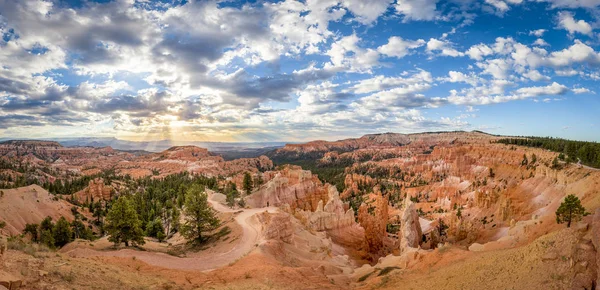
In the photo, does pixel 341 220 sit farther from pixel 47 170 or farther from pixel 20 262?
pixel 47 170

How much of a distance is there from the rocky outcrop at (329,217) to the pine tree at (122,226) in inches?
971

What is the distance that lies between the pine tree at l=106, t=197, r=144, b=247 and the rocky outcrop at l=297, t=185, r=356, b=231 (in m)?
24.7

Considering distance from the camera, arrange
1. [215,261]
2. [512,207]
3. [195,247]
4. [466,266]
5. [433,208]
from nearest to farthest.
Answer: [466,266] < [215,261] < [195,247] < [512,207] < [433,208]

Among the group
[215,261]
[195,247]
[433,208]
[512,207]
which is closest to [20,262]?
[215,261]

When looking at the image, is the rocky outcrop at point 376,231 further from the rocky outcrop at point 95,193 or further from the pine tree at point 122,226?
the rocky outcrop at point 95,193

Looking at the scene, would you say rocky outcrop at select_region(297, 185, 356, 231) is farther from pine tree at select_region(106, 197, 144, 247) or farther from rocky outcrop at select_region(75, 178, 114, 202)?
rocky outcrop at select_region(75, 178, 114, 202)

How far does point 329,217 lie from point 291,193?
15.6 m

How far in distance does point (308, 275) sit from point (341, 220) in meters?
31.9

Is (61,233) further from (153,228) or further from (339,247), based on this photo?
(339,247)

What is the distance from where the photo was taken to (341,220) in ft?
179

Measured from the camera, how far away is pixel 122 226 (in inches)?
1141

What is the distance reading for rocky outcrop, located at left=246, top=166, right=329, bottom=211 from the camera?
62688 mm

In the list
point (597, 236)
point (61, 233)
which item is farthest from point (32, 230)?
point (597, 236)

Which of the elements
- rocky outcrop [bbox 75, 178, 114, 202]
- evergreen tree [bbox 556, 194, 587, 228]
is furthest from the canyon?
evergreen tree [bbox 556, 194, 587, 228]
